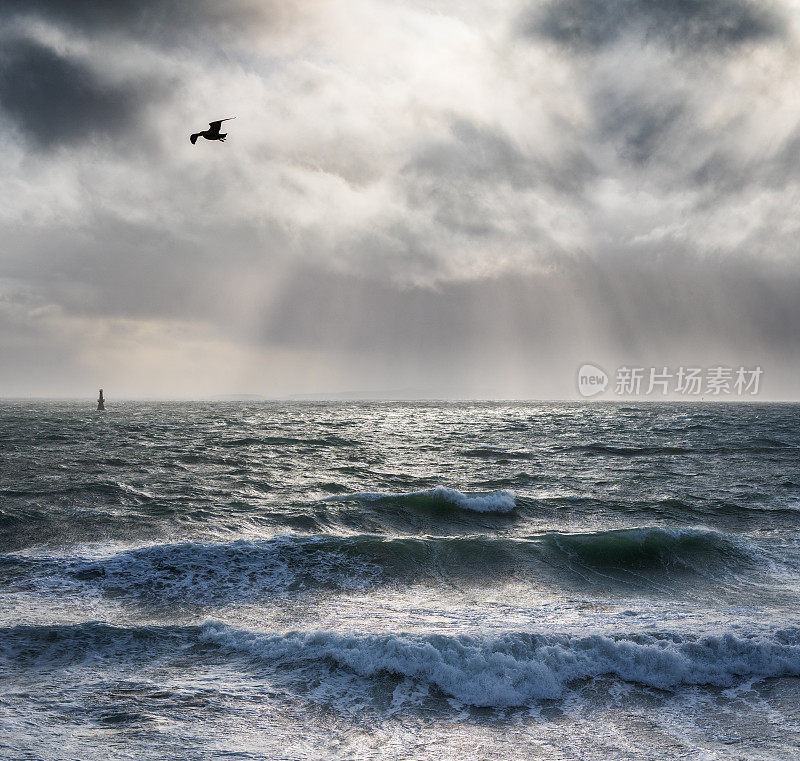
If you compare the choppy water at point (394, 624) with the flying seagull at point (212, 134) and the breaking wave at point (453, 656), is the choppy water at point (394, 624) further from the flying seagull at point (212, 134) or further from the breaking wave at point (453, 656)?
the flying seagull at point (212, 134)

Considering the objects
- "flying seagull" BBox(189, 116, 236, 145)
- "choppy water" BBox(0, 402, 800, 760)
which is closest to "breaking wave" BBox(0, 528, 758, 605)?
"choppy water" BBox(0, 402, 800, 760)

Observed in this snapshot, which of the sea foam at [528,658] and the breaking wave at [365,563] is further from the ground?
the sea foam at [528,658]

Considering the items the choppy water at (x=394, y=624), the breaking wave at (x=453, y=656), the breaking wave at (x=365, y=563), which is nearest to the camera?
the choppy water at (x=394, y=624)

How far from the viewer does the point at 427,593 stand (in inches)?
373

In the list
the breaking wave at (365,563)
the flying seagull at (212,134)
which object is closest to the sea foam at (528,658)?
the breaking wave at (365,563)

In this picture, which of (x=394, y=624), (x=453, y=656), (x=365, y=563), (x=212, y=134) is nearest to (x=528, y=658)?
(x=453, y=656)

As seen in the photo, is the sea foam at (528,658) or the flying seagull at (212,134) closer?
the sea foam at (528,658)

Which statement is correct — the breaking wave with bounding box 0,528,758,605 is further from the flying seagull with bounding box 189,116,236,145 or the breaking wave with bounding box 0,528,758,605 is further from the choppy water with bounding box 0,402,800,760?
the flying seagull with bounding box 189,116,236,145

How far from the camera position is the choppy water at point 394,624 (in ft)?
17.3

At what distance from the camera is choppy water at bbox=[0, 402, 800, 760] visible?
5.27m

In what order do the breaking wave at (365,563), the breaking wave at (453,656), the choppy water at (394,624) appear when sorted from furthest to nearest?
the breaking wave at (365,563) < the breaking wave at (453,656) < the choppy water at (394,624)

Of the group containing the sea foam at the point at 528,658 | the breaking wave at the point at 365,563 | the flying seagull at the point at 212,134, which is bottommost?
the breaking wave at the point at 365,563

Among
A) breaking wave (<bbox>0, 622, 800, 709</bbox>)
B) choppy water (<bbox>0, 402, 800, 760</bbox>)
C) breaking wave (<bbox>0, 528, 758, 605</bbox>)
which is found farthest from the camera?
breaking wave (<bbox>0, 528, 758, 605</bbox>)

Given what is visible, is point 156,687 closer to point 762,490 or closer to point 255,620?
point 255,620
